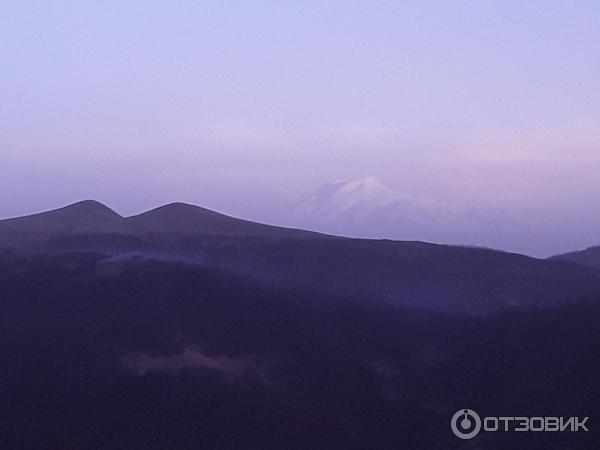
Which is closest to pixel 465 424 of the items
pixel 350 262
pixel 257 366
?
pixel 257 366

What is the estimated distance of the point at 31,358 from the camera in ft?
63.2

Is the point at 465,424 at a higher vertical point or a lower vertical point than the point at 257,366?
lower

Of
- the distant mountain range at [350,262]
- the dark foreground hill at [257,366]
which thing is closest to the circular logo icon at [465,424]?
the dark foreground hill at [257,366]

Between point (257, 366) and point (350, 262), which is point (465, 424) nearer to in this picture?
point (257, 366)

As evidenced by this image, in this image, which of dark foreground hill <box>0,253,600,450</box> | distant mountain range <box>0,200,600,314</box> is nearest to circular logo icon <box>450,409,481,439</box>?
dark foreground hill <box>0,253,600,450</box>

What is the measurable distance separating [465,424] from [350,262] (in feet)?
45.6

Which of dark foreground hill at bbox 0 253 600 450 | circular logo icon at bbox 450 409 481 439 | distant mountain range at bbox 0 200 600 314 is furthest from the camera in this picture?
distant mountain range at bbox 0 200 600 314

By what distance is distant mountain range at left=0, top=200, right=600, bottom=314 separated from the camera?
2602 centimetres

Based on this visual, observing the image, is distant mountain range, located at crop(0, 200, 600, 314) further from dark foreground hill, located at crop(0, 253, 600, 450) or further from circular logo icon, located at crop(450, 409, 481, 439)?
circular logo icon, located at crop(450, 409, 481, 439)

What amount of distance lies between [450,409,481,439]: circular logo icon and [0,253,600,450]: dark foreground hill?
25 cm

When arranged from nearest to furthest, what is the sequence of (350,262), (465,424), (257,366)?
(465,424), (257,366), (350,262)

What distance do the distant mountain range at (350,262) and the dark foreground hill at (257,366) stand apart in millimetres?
2364

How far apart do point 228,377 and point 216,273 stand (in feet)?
22.4

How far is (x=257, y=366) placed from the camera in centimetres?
1884
